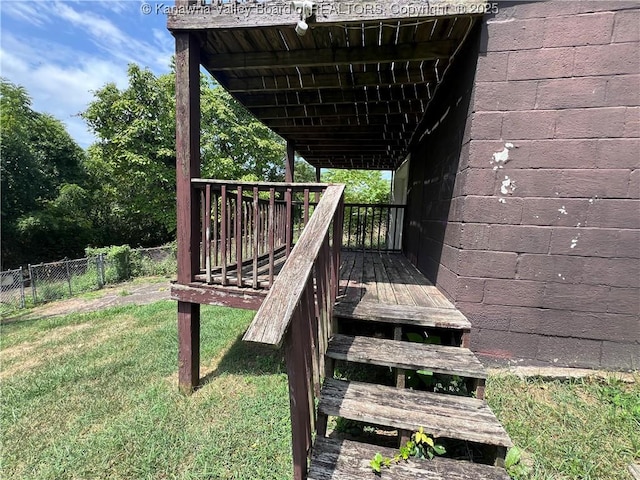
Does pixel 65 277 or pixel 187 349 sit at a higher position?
pixel 187 349

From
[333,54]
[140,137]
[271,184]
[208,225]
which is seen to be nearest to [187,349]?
[208,225]

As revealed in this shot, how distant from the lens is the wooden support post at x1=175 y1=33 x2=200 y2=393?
2.23 metres

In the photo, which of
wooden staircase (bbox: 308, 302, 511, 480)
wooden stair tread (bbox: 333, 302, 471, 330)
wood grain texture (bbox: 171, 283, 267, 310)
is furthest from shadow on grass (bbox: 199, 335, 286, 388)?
wooden staircase (bbox: 308, 302, 511, 480)

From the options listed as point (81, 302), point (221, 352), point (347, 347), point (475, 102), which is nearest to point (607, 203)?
point (475, 102)

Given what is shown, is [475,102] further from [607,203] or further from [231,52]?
[231,52]

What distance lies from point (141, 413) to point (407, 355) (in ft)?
6.61

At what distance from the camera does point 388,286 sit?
2840mm

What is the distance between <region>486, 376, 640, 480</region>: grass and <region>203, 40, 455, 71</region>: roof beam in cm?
257

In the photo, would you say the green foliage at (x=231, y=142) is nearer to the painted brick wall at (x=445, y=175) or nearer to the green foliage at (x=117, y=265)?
the green foliage at (x=117, y=265)

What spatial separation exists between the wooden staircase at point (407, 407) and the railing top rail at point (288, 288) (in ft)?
2.44

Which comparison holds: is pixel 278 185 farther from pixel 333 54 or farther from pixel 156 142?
pixel 156 142

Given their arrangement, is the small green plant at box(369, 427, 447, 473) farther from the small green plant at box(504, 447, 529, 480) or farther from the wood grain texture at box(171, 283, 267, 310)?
→ the wood grain texture at box(171, 283, 267, 310)

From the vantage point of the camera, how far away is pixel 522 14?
6.23 feet

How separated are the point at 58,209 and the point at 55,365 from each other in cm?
1494
